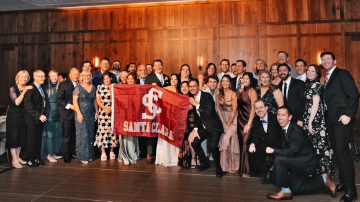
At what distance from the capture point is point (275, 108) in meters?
3.91

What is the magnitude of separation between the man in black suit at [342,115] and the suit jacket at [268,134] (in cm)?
66

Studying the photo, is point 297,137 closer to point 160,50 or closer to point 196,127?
point 196,127

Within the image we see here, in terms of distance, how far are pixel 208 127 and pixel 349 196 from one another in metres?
2.05

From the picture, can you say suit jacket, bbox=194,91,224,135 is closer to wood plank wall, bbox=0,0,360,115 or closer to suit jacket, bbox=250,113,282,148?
suit jacket, bbox=250,113,282,148

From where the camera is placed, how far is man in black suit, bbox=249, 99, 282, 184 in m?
3.77

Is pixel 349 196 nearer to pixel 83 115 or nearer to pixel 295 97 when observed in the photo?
pixel 295 97

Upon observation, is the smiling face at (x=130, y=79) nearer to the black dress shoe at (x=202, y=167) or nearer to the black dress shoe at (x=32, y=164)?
the black dress shoe at (x=202, y=167)

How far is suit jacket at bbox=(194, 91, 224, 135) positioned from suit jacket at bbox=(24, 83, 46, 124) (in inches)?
106

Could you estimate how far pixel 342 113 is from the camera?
3.22 metres

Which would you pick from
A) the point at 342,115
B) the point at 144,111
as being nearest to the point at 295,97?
the point at 342,115

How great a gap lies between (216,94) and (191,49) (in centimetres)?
356

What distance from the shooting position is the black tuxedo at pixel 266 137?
377cm

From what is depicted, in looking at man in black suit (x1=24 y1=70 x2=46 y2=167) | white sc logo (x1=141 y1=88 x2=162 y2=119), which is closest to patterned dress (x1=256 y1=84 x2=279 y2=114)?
white sc logo (x1=141 y1=88 x2=162 y2=119)

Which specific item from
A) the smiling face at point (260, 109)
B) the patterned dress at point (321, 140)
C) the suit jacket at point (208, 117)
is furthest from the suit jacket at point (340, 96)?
the suit jacket at point (208, 117)
